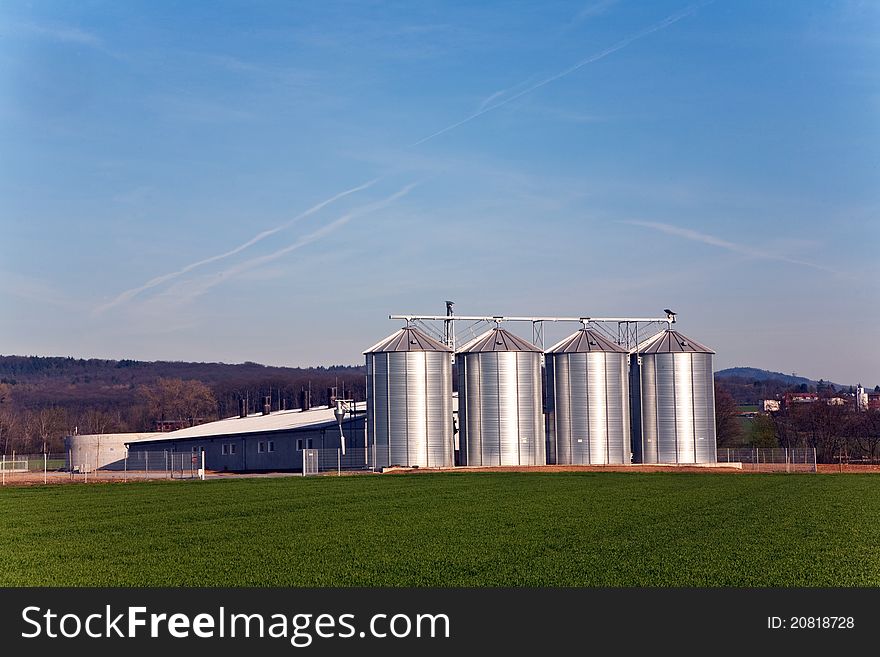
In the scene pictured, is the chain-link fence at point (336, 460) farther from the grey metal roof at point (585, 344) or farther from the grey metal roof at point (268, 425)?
the grey metal roof at point (585, 344)

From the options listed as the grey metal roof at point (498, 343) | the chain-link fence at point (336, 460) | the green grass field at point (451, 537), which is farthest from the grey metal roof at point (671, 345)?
the green grass field at point (451, 537)

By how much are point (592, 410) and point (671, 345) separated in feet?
27.2

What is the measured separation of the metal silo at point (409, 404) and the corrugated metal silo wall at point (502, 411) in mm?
1898

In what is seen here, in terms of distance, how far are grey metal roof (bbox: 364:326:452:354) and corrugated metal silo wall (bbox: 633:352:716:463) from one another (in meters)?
16.2

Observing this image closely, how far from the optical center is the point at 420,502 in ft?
139

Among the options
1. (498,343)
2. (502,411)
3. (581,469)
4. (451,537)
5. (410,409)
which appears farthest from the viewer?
(498,343)

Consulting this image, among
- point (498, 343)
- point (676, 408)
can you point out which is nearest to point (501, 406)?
point (498, 343)

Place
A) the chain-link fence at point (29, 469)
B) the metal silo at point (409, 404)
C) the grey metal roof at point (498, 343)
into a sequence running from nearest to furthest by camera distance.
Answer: the chain-link fence at point (29, 469) < the metal silo at point (409, 404) < the grey metal roof at point (498, 343)

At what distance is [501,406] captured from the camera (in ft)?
261

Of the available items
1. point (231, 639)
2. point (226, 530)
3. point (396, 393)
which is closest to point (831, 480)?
point (396, 393)

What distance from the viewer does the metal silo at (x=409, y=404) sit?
7800 centimetres

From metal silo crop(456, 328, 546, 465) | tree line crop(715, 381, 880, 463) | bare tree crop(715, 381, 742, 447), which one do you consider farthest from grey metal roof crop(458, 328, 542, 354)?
bare tree crop(715, 381, 742, 447)

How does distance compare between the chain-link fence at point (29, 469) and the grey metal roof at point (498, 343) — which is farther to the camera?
the grey metal roof at point (498, 343)

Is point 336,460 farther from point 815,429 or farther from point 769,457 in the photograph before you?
point 815,429
